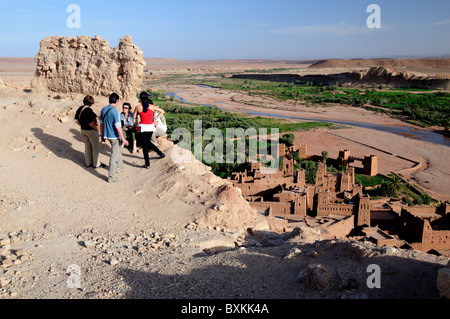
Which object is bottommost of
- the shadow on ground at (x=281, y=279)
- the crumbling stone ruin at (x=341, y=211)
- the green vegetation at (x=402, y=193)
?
the green vegetation at (x=402, y=193)

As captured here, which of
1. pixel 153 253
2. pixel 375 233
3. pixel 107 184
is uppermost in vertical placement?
pixel 107 184

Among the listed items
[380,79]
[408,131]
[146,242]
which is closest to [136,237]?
[146,242]

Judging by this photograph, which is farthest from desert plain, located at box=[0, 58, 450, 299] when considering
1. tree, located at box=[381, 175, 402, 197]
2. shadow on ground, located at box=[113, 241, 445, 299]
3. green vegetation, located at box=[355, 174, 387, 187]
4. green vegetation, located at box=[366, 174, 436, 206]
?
green vegetation, located at box=[355, 174, 387, 187]

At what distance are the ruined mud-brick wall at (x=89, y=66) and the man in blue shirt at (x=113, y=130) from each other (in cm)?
392

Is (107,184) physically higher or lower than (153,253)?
higher

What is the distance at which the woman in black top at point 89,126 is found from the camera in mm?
7910

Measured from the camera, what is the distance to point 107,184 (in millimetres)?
7781

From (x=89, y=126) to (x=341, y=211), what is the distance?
1236 centimetres

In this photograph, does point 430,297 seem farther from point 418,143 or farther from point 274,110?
point 274,110

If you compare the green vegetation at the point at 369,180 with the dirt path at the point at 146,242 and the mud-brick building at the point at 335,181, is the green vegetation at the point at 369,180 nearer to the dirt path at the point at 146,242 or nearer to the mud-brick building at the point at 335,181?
the mud-brick building at the point at 335,181

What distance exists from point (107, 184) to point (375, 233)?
10794 mm

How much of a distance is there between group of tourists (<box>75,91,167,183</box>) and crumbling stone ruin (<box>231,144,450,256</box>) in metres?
6.24

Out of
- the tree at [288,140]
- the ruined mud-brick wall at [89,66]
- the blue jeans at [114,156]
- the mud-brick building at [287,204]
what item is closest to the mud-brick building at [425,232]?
the mud-brick building at [287,204]
